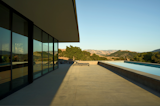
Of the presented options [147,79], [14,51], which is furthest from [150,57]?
[14,51]

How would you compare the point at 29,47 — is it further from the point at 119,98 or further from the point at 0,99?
the point at 119,98

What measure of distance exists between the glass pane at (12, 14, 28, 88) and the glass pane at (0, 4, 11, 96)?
11.3 inches

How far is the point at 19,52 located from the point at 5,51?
0.81m

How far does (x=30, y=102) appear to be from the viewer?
2.98 meters

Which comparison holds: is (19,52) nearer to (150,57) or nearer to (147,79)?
(147,79)

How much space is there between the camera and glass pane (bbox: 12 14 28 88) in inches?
158

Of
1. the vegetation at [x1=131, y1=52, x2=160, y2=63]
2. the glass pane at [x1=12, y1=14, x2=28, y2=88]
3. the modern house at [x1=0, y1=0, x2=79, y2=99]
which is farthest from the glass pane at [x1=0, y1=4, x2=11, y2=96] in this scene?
the vegetation at [x1=131, y1=52, x2=160, y2=63]

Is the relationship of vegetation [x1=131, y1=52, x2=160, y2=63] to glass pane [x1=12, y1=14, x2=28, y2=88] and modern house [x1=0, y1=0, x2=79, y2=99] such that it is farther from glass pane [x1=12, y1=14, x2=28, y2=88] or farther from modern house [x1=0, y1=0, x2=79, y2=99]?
glass pane [x1=12, y1=14, x2=28, y2=88]

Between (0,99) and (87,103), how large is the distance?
2.89 m

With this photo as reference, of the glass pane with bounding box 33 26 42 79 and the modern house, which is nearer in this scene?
the modern house

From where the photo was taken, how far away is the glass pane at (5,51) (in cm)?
336

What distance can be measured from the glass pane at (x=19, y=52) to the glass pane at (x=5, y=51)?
29cm

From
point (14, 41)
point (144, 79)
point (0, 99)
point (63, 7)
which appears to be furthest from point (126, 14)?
point (0, 99)

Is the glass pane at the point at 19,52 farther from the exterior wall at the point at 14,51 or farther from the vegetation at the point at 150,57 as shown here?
the vegetation at the point at 150,57
